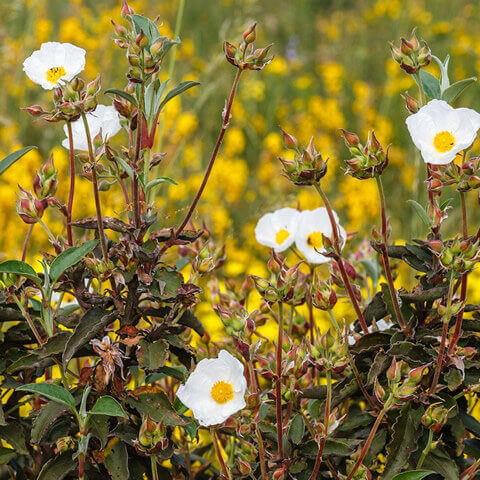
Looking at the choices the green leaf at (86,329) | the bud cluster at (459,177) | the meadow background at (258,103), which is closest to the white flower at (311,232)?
the bud cluster at (459,177)

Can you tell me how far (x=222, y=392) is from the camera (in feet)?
2.93

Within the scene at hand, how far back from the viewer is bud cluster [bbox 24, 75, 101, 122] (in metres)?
0.87

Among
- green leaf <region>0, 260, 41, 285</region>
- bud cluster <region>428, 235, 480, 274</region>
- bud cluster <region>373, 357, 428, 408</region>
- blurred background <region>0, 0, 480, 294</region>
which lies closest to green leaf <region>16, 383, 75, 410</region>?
green leaf <region>0, 260, 41, 285</region>

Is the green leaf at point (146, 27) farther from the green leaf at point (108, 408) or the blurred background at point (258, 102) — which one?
the blurred background at point (258, 102)

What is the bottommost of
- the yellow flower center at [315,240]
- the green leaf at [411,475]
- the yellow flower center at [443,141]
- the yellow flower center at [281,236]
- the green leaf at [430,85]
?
the green leaf at [411,475]

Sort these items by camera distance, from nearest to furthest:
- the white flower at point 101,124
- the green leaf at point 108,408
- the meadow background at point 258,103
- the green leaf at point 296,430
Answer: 1. the green leaf at point 108,408
2. the green leaf at point 296,430
3. the white flower at point 101,124
4. the meadow background at point 258,103

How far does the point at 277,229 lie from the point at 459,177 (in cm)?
40

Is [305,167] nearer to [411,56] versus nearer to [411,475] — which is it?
[411,56]

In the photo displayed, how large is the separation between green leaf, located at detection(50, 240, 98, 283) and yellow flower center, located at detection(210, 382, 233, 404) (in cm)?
23

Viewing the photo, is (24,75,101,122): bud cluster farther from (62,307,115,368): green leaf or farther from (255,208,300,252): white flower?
(255,208,300,252): white flower

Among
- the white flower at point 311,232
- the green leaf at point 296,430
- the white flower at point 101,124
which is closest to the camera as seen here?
the green leaf at point 296,430

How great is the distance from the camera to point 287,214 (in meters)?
1.26

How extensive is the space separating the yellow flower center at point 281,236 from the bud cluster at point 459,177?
34cm

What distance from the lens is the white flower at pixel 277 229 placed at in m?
1.22
